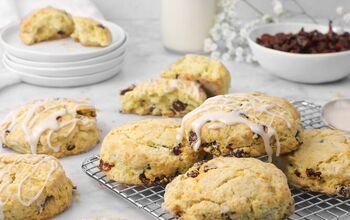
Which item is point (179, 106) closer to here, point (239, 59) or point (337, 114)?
point (337, 114)

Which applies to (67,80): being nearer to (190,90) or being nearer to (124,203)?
(190,90)

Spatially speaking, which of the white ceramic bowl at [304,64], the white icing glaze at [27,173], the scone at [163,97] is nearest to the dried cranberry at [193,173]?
the white icing glaze at [27,173]

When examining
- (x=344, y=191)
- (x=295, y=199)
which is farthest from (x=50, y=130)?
(x=344, y=191)

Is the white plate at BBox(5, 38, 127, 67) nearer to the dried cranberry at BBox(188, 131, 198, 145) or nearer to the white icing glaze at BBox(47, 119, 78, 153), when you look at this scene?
the white icing glaze at BBox(47, 119, 78, 153)

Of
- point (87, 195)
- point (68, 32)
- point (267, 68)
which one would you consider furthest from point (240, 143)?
point (68, 32)

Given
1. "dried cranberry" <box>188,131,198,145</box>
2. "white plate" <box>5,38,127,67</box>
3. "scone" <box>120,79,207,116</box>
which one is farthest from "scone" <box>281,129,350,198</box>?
"white plate" <box>5,38,127,67</box>
